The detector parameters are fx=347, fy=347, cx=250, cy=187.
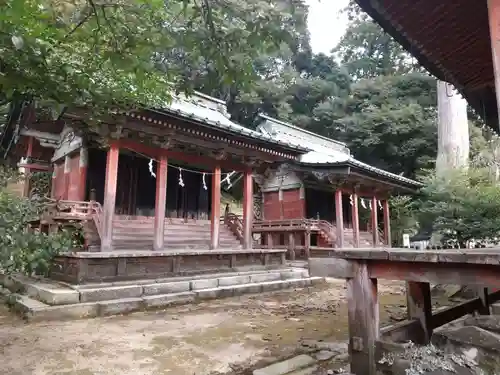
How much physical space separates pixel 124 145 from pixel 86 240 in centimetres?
289

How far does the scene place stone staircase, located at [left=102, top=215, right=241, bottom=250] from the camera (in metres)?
10.5

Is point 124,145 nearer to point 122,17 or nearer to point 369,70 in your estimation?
point 122,17

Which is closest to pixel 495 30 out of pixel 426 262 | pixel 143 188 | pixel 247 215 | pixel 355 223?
pixel 426 262

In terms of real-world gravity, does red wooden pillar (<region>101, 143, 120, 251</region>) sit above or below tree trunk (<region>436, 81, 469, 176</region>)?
below

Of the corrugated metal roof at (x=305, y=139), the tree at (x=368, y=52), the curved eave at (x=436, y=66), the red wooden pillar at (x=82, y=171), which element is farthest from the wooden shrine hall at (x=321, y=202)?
the tree at (x=368, y=52)

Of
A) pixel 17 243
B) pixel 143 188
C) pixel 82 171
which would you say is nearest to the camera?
pixel 17 243

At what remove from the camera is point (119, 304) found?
6.95 meters

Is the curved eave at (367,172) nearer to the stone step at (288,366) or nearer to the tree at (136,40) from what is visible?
the stone step at (288,366)

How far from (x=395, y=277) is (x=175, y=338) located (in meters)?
3.43

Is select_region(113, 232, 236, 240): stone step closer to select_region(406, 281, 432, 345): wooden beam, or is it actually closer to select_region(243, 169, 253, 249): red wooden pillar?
select_region(243, 169, 253, 249): red wooden pillar

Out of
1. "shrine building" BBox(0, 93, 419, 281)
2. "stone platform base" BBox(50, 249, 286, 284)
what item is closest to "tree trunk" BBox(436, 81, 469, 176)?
"shrine building" BBox(0, 93, 419, 281)

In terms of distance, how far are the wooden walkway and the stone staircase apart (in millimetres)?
7920

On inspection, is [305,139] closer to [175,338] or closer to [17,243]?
[175,338]

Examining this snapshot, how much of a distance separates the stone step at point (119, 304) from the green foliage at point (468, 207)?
632cm
